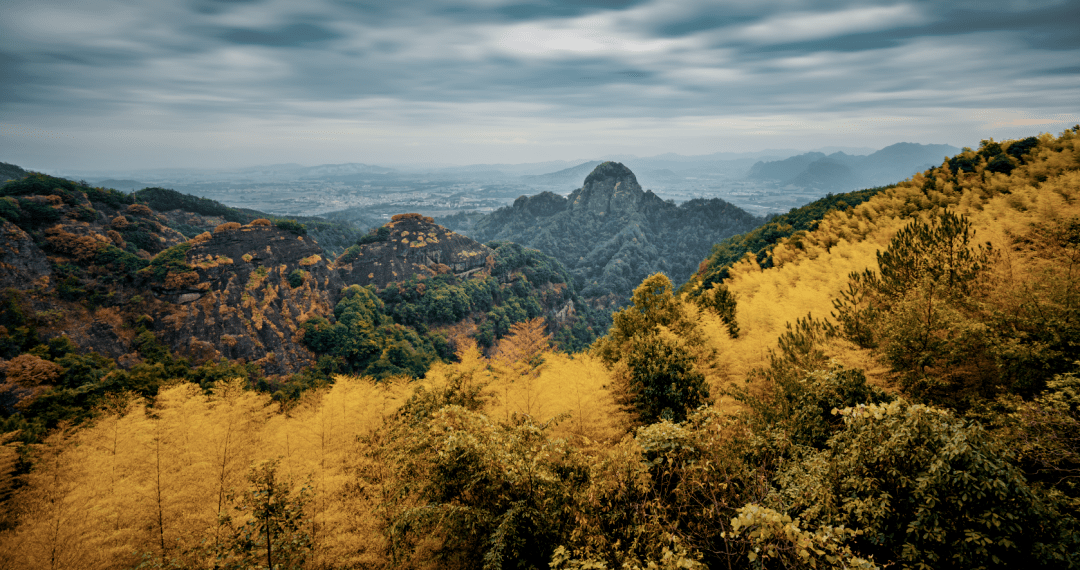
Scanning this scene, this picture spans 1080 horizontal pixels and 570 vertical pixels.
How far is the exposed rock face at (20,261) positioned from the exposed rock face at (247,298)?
6649 mm

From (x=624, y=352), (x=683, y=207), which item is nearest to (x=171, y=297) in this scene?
(x=624, y=352)

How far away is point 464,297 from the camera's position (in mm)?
64750

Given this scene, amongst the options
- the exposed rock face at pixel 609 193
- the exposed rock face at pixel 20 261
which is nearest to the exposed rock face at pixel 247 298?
the exposed rock face at pixel 20 261

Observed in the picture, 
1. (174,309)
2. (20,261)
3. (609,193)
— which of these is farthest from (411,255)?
(609,193)

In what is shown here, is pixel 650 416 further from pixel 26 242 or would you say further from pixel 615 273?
pixel 615 273

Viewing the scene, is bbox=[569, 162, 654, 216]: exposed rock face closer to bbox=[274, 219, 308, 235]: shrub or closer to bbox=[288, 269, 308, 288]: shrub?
bbox=[274, 219, 308, 235]: shrub

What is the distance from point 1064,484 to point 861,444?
3.81 m

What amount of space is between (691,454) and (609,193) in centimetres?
17943

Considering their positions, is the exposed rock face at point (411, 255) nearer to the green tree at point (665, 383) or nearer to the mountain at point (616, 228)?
the green tree at point (665, 383)

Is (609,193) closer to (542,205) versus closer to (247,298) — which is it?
(542,205)

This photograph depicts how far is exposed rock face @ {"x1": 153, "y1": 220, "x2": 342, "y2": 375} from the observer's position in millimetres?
35031

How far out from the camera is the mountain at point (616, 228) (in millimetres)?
145625

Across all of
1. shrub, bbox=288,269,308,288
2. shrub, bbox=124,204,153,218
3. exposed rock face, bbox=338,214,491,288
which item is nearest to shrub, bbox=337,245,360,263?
exposed rock face, bbox=338,214,491,288

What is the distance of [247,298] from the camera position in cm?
3941
